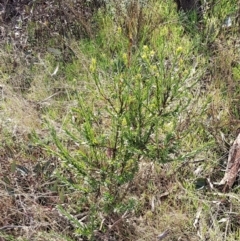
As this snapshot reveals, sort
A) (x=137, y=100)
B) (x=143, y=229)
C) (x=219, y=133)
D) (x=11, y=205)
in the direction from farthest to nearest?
(x=219, y=133), (x=11, y=205), (x=143, y=229), (x=137, y=100)

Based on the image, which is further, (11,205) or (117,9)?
(117,9)

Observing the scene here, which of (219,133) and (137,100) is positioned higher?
(137,100)

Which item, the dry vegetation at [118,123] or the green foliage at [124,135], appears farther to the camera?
the dry vegetation at [118,123]

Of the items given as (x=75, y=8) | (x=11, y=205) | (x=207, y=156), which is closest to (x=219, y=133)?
(x=207, y=156)

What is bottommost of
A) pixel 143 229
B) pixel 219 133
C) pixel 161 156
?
pixel 143 229

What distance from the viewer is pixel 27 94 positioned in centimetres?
275

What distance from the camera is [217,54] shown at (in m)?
2.77

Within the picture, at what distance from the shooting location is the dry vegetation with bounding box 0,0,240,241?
1785mm

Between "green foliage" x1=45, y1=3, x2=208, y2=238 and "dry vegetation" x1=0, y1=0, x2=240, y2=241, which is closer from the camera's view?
"green foliage" x1=45, y1=3, x2=208, y2=238

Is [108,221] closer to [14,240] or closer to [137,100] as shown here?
[14,240]

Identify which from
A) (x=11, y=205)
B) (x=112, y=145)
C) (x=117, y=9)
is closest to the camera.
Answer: (x=112, y=145)

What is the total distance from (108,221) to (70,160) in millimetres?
448

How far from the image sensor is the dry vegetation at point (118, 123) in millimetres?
1785

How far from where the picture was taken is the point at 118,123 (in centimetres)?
174
